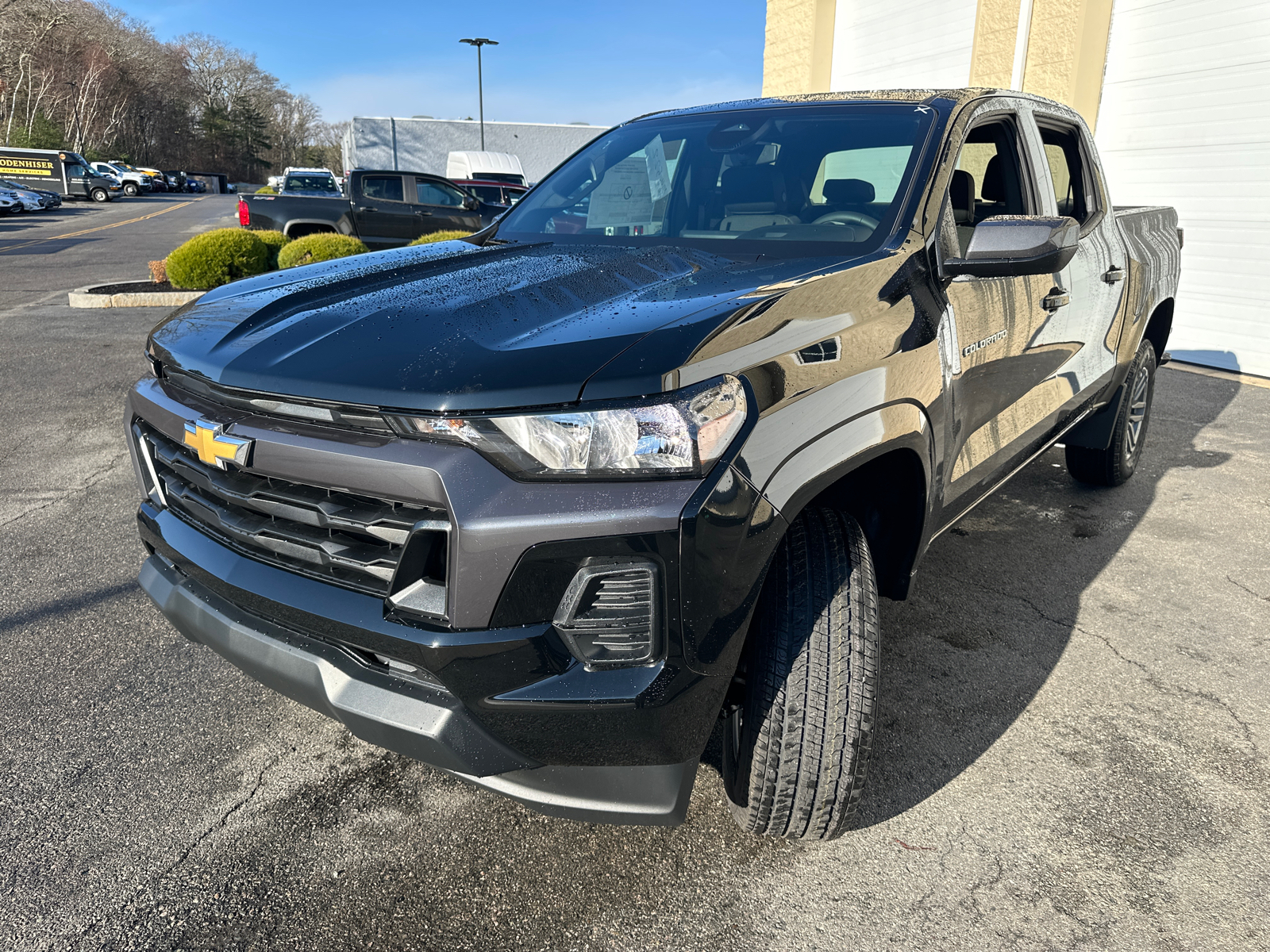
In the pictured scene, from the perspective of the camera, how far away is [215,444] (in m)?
1.77

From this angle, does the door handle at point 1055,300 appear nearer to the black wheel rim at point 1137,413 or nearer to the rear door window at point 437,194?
the black wheel rim at point 1137,413

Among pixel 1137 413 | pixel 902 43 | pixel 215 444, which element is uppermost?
pixel 902 43

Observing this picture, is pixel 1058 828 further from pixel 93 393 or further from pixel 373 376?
pixel 93 393

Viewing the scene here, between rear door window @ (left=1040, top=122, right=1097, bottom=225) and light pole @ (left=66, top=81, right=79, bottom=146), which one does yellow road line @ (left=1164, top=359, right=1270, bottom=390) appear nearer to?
rear door window @ (left=1040, top=122, right=1097, bottom=225)

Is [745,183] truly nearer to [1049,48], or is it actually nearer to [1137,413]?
[1137,413]

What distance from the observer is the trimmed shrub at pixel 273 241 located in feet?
37.8

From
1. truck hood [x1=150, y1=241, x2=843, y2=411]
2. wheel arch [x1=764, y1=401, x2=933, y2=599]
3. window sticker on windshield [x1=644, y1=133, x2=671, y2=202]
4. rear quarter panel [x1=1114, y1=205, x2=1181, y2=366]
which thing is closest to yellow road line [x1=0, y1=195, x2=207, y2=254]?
window sticker on windshield [x1=644, y1=133, x2=671, y2=202]

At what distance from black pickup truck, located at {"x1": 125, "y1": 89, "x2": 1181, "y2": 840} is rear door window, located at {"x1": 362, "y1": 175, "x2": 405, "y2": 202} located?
11510 millimetres

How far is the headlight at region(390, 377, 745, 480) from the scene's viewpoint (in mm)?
1497

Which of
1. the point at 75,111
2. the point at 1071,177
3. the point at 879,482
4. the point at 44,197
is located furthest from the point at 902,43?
the point at 75,111

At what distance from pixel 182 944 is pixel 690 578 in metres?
1.26

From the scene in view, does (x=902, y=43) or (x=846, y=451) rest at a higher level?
(x=902, y=43)

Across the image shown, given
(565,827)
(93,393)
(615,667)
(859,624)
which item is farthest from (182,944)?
(93,393)

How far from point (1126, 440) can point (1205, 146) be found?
18.9ft
